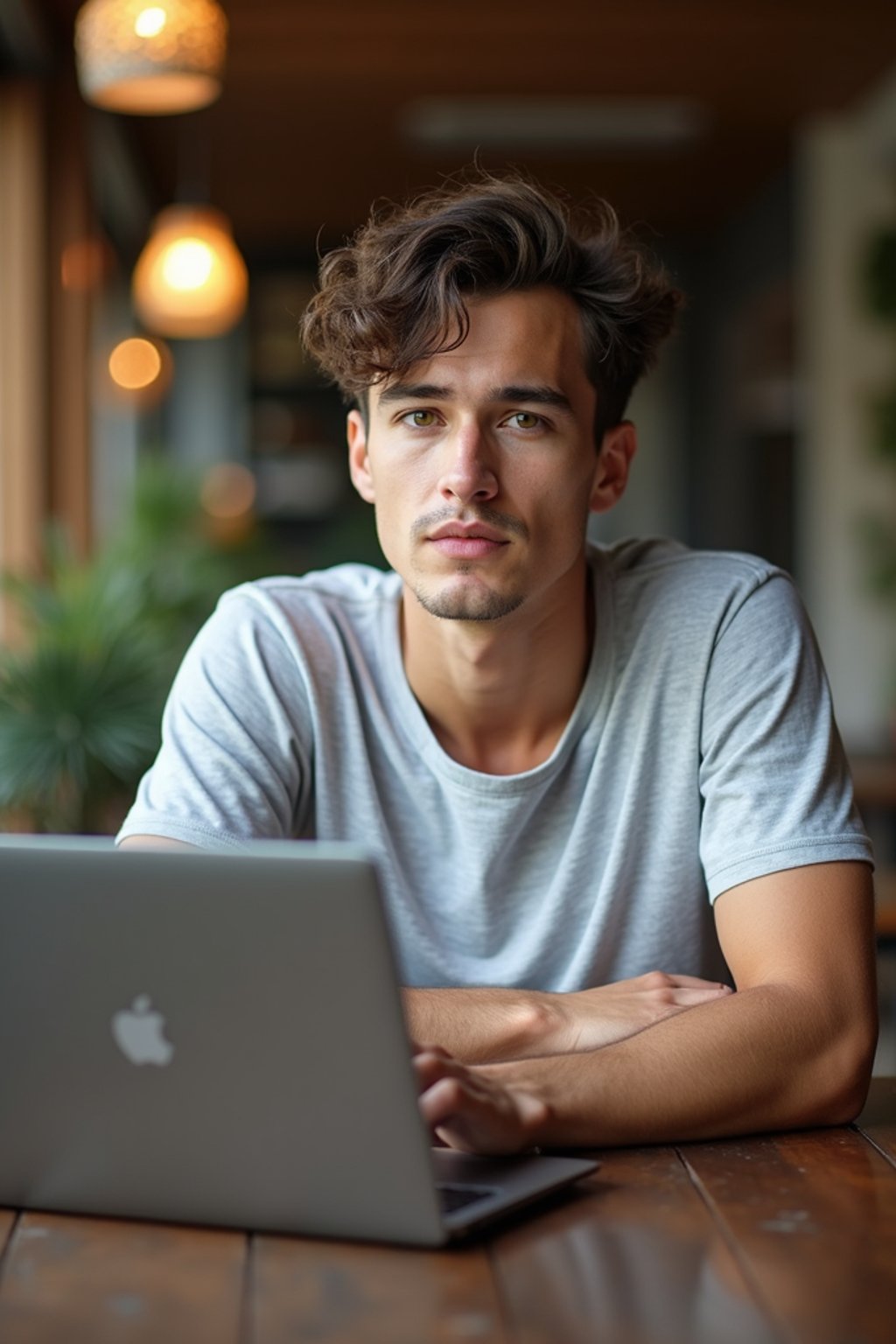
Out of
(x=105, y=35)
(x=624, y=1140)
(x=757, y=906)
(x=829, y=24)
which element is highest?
(x=829, y=24)

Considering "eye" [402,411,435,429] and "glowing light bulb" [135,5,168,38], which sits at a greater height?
"glowing light bulb" [135,5,168,38]

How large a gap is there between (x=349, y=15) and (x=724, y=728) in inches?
172

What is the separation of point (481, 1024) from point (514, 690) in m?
0.46

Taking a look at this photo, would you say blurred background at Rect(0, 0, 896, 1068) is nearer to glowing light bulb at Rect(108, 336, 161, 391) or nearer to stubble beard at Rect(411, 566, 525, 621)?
glowing light bulb at Rect(108, 336, 161, 391)

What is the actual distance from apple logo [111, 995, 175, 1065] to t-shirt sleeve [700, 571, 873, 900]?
713 mm

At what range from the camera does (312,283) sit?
5.45 metres

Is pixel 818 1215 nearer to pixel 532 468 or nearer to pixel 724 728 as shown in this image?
pixel 724 728

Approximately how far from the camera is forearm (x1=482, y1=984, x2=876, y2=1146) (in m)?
1.29

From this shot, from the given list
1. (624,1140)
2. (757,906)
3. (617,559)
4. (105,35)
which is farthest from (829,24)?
(624,1140)

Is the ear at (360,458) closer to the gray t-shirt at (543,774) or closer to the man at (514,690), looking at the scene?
the man at (514,690)

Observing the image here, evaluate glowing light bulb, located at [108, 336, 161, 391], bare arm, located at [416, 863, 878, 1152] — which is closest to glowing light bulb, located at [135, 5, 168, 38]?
bare arm, located at [416, 863, 878, 1152]

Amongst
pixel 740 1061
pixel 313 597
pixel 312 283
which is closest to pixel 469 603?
pixel 313 597

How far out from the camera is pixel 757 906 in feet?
5.24

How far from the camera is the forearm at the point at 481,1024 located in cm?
151
